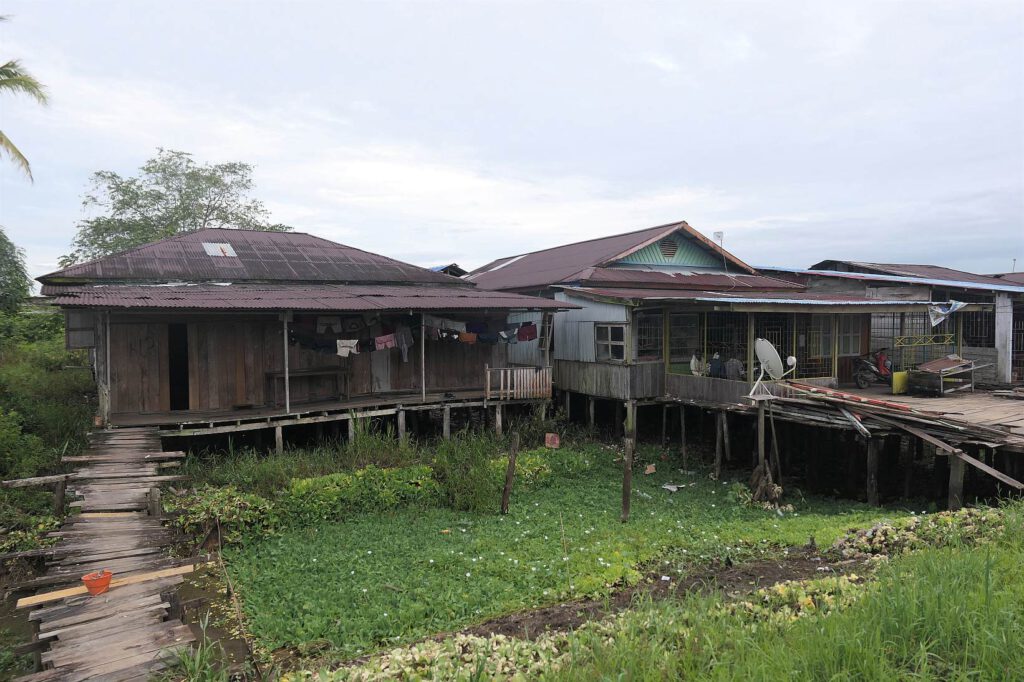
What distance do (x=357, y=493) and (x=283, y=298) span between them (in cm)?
526

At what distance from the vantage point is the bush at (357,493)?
11.1 metres

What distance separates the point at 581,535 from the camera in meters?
10.4

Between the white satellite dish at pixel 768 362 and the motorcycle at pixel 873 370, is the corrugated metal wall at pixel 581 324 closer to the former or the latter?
the white satellite dish at pixel 768 362

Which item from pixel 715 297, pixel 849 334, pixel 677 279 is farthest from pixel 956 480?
pixel 677 279

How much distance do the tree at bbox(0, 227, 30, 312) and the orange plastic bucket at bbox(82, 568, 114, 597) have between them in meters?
21.4

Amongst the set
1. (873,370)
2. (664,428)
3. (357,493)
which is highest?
(873,370)

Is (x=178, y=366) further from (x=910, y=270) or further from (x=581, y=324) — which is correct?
(x=910, y=270)

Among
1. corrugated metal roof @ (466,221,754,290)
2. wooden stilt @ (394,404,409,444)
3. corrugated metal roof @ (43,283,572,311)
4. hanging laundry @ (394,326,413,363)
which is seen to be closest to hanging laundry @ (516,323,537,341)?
corrugated metal roof @ (43,283,572,311)

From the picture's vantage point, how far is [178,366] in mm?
14148

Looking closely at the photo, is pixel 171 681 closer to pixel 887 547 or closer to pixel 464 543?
pixel 464 543

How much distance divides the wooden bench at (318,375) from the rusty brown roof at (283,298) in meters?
1.68

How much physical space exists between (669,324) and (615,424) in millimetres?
3362

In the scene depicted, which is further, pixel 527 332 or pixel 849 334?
pixel 849 334

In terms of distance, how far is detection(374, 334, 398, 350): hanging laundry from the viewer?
1512 cm
